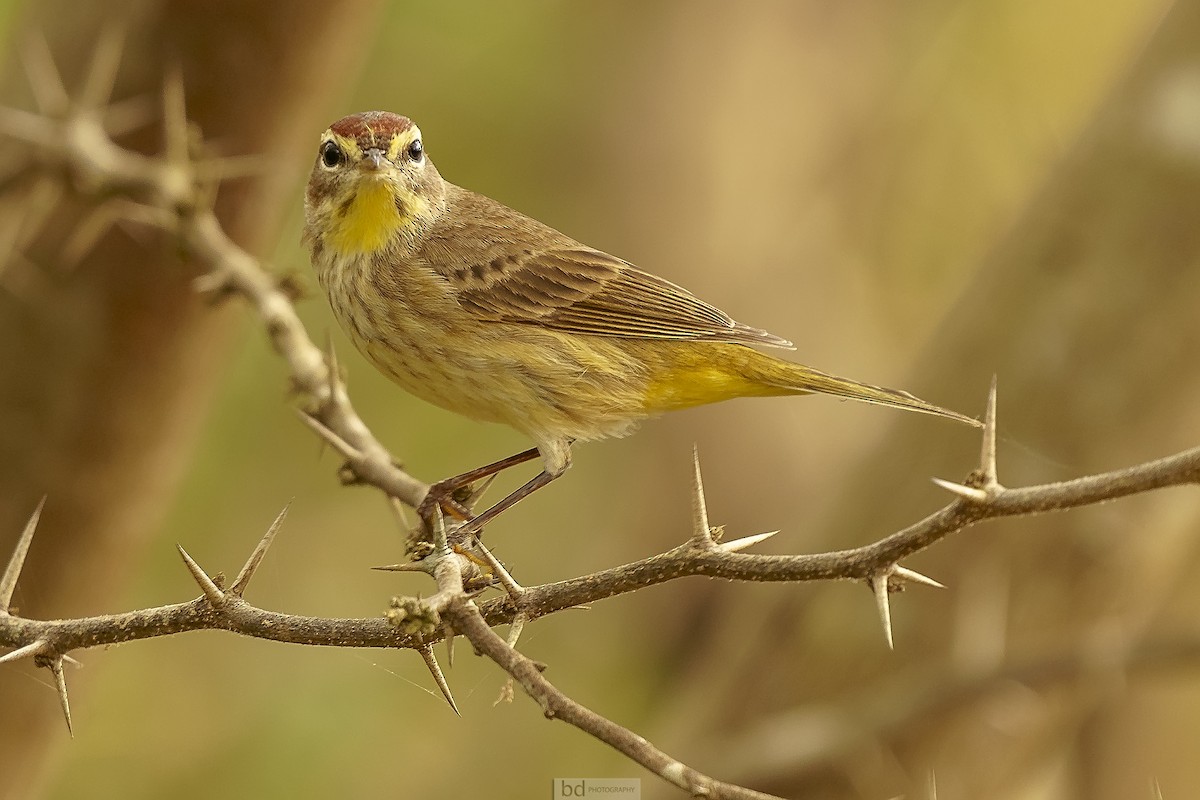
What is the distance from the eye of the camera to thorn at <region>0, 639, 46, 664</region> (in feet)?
8.23

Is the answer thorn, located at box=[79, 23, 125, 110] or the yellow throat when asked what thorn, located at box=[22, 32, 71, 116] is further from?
the yellow throat

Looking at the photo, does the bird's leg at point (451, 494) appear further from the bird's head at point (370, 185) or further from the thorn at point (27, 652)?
the thorn at point (27, 652)

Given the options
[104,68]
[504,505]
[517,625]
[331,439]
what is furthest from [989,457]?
[104,68]

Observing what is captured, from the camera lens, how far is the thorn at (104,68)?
4.30 metres

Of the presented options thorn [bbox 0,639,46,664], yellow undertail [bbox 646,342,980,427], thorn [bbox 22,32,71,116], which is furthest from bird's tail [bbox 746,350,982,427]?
thorn [bbox 22,32,71,116]

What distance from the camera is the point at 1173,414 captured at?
192 inches

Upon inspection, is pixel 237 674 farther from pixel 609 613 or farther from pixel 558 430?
pixel 558 430

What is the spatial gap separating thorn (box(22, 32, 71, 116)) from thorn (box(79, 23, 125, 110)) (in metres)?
0.08

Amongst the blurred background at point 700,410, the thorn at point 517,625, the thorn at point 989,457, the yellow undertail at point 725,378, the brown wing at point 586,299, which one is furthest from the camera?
the blurred background at point 700,410

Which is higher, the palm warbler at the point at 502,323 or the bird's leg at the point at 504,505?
the palm warbler at the point at 502,323

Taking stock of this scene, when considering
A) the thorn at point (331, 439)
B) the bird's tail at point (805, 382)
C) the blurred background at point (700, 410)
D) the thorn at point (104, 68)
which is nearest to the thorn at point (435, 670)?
the thorn at point (331, 439)

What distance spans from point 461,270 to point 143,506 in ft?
6.00

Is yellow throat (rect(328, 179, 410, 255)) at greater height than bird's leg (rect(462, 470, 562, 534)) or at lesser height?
greater

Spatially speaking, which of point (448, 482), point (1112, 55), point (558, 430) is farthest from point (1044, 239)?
point (1112, 55)
